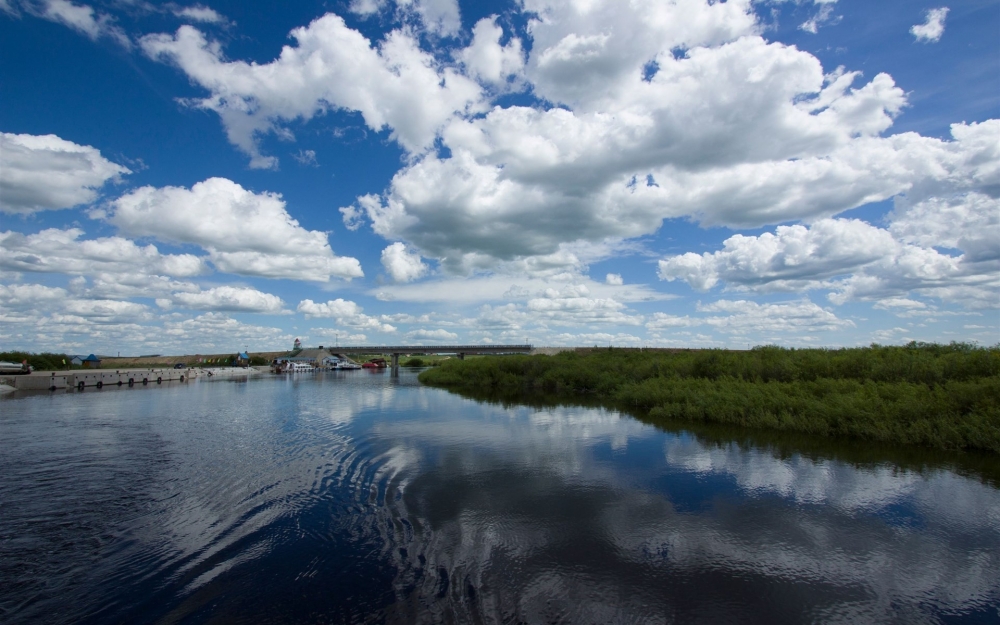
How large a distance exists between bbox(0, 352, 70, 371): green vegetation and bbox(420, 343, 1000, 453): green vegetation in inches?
3705

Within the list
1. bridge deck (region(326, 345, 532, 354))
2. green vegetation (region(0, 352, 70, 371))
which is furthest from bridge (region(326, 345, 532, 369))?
green vegetation (region(0, 352, 70, 371))

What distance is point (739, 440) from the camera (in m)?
21.9

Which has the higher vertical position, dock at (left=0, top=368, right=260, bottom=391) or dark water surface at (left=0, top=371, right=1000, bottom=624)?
dock at (left=0, top=368, right=260, bottom=391)

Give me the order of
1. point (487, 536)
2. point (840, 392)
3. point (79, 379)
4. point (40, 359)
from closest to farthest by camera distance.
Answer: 1. point (487, 536)
2. point (840, 392)
3. point (79, 379)
4. point (40, 359)

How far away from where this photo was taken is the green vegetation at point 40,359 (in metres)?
80.3

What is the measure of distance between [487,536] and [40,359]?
10774 centimetres

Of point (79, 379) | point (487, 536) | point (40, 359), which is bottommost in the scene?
point (487, 536)

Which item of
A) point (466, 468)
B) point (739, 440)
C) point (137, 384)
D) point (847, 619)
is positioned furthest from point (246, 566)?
point (137, 384)

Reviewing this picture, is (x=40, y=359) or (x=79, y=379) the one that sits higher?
(x=40, y=359)

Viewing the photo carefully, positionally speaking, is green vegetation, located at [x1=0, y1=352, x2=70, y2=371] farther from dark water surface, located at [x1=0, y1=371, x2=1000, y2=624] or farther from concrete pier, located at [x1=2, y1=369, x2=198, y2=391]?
dark water surface, located at [x1=0, y1=371, x2=1000, y2=624]

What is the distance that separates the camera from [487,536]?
10.8 metres

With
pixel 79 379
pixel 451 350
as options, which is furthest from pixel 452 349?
pixel 79 379

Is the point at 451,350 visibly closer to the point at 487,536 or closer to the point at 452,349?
the point at 452,349

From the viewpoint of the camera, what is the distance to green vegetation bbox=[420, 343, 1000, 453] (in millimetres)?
18859
